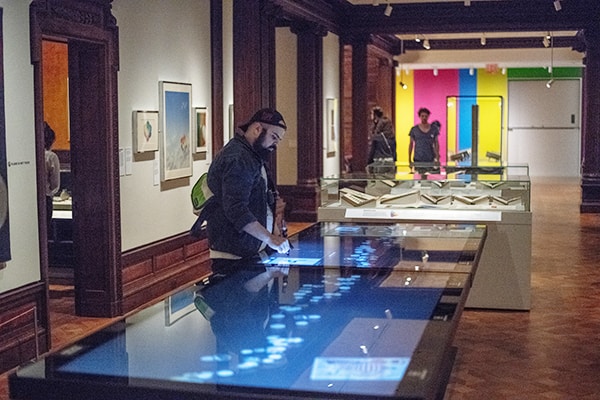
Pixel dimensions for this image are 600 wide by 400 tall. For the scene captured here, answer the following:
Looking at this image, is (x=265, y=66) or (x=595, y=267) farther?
(x=265, y=66)

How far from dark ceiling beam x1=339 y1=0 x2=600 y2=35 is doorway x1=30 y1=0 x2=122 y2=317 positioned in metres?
8.01

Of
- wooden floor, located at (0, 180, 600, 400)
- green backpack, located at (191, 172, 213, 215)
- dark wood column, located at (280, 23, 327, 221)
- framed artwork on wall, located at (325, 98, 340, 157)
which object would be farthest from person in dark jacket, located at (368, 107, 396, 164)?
green backpack, located at (191, 172, 213, 215)

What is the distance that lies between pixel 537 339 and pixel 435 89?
1871 centimetres

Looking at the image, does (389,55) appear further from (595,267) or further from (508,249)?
(508,249)

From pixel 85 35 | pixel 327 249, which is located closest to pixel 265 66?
pixel 85 35

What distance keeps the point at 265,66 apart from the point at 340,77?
507cm

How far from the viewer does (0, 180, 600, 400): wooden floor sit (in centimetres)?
514

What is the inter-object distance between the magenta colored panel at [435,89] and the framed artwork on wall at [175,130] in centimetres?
1644

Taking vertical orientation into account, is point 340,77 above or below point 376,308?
above

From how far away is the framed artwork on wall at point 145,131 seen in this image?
7.42 meters

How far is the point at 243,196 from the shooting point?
4.67 meters

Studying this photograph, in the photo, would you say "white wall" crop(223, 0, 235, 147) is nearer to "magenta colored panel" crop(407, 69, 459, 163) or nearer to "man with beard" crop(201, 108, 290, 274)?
"man with beard" crop(201, 108, 290, 274)

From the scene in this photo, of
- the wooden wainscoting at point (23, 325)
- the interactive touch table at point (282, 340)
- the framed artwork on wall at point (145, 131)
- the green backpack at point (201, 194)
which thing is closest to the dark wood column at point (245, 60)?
the framed artwork on wall at point (145, 131)

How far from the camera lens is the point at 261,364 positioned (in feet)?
8.31
